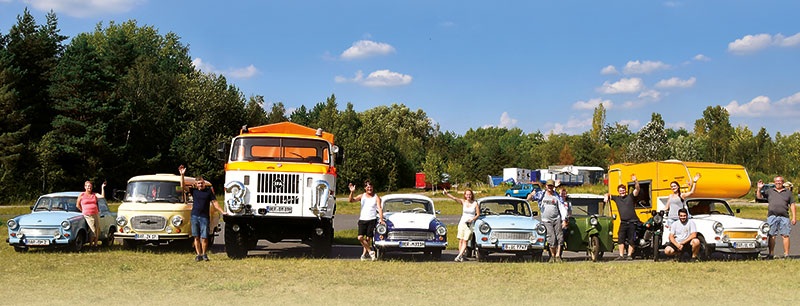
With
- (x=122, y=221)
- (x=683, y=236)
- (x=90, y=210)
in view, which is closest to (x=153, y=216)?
(x=122, y=221)

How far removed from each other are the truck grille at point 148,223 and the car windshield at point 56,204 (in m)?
2.74

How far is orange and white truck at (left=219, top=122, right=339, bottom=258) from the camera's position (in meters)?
15.0

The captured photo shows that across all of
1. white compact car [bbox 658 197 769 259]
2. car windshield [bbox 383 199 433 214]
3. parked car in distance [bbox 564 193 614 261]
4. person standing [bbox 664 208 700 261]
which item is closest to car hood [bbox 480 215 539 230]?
parked car in distance [bbox 564 193 614 261]

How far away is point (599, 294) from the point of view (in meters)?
9.90

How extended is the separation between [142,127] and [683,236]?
56.1m

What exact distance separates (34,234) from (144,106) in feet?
162

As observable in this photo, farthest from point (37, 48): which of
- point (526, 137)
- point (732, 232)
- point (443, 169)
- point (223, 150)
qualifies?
point (526, 137)

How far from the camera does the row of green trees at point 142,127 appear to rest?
5172 centimetres

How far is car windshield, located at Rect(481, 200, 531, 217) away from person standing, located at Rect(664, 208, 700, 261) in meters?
3.27

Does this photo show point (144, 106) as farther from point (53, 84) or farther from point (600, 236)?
point (600, 236)

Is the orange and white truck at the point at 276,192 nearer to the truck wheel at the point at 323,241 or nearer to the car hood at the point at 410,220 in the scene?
the truck wheel at the point at 323,241

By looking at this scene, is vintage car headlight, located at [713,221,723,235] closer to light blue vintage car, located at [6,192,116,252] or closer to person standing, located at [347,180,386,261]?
person standing, located at [347,180,386,261]

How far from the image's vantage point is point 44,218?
1631cm

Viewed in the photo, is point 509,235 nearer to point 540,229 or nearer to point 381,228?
point 540,229
